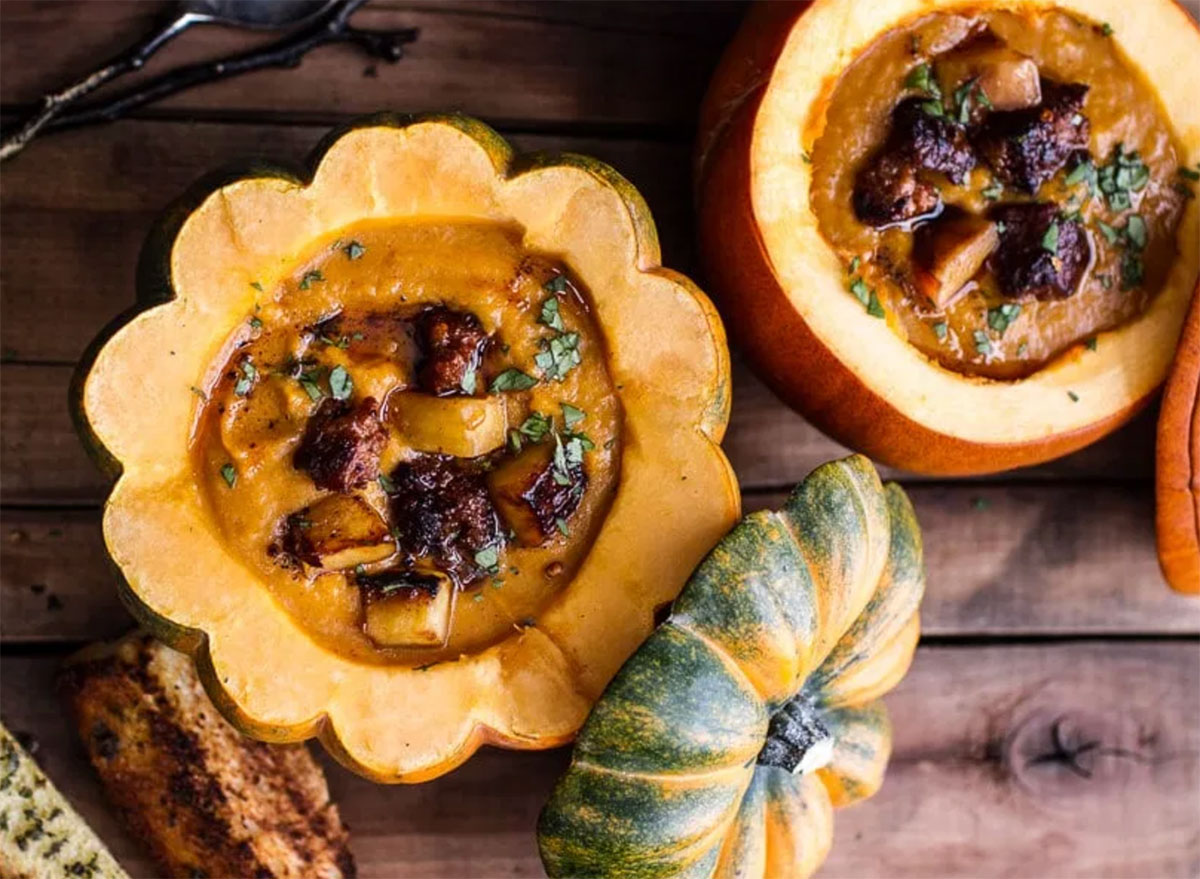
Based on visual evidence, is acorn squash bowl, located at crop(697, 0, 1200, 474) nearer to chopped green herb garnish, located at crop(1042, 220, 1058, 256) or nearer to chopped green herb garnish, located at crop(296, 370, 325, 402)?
chopped green herb garnish, located at crop(1042, 220, 1058, 256)

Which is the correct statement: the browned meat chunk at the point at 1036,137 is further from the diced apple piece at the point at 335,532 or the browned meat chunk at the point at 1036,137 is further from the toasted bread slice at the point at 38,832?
the toasted bread slice at the point at 38,832

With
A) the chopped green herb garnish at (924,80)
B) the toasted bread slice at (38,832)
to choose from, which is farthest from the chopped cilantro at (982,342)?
the toasted bread slice at (38,832)

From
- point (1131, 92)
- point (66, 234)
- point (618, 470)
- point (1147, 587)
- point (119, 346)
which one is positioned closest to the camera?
point (119, 346)

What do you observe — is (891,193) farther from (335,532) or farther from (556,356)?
(335,532)

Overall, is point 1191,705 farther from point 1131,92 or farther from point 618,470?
point 618,470

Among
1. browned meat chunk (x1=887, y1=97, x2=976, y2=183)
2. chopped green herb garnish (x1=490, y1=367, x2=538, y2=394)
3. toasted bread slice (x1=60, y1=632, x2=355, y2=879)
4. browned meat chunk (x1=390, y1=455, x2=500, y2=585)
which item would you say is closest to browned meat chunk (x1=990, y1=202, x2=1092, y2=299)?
browned meat chunk (x1=887, y1=97, x2=976, y2=183)

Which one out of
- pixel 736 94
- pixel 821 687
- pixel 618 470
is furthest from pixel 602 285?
pixel 821 687

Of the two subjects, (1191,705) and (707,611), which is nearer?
(707,611)
